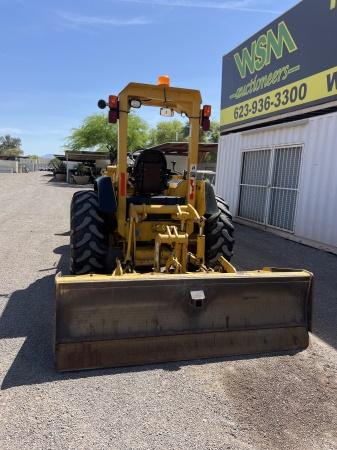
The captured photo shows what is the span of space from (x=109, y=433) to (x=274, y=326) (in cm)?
183

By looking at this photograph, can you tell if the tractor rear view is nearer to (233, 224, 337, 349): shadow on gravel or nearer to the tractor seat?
the tractor seat

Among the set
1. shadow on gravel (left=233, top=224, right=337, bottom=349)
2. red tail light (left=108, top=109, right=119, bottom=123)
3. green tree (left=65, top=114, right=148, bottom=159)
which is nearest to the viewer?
red tail light (left=108, top=109, right=119, bottom=123)

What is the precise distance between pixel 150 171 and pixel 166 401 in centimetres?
284

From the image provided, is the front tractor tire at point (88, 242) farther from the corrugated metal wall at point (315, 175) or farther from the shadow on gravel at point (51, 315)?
the corrugated metal wall at point (315, 175)

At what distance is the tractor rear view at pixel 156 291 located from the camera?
10.4ft

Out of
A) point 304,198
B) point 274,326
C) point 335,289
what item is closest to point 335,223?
point 304,198

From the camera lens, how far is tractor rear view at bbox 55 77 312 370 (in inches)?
125

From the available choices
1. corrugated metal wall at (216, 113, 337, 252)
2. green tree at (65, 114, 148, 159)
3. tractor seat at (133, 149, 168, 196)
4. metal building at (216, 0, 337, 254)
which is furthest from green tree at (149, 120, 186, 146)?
tractor seat at (133, 149, 168, 196)

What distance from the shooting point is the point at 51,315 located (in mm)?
4137

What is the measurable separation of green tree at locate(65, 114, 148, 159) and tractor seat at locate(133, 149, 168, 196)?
33.6 m

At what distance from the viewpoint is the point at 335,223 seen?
800 cm

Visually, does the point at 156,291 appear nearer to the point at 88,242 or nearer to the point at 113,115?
the point at 88,242

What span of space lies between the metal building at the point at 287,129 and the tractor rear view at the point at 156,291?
4.64m

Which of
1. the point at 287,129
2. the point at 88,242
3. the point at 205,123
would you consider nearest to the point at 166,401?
the point at 88,242
